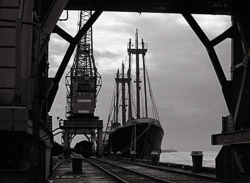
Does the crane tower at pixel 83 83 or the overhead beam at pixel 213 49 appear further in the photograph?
the crane tower at pixel 83 83

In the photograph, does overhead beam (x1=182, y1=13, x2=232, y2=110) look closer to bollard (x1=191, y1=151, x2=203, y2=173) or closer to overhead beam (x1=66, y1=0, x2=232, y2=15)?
overhead beam (x1=66, y1=0, x2=232, y2=15)

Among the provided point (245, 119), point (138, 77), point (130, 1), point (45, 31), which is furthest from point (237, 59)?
point (138, 77)

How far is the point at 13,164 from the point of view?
7.08m

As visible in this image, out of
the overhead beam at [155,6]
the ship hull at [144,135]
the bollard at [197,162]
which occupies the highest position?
the overhead beam at [155,6]

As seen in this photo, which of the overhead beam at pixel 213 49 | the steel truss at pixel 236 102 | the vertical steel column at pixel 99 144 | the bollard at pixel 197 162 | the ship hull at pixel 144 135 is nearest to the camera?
the steel truss at pixel 236 102

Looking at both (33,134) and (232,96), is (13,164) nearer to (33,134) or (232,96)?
(33,134)

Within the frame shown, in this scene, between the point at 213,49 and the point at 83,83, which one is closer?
the point at 213,49

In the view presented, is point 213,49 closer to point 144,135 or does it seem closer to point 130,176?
point 130,176

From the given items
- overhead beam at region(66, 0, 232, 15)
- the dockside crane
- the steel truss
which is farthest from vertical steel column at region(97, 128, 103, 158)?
overhead beam at region(66, 0, 232, 15)

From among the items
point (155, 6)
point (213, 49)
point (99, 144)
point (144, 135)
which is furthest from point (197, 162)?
point (99, 144)

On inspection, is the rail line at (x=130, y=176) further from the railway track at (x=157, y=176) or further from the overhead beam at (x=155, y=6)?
the overhead beam at (x=155, y=6)

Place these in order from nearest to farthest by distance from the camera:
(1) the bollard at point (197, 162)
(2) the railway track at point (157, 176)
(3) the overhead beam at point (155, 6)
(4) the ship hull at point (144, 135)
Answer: (3) the overhead beam at point (155, 6)
(2) the railway track at point (157, 176)
(1) the bollard at point (197, 162)
(4) the ship hull at point (144, 135)

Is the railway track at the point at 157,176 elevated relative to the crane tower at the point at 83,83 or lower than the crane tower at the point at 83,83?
lower

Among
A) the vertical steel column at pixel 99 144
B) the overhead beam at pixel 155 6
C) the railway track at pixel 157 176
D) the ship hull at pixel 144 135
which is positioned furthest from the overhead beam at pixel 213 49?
the vertical steel column at pixel 99 144
